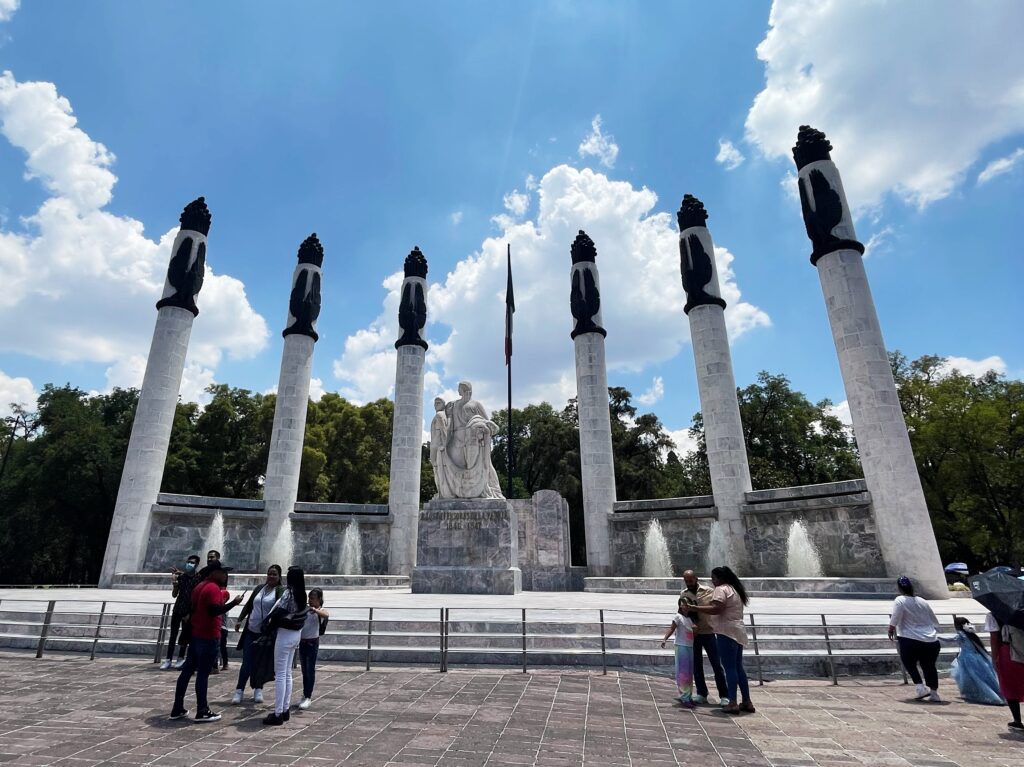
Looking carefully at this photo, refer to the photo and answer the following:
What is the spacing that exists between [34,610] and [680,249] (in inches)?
864

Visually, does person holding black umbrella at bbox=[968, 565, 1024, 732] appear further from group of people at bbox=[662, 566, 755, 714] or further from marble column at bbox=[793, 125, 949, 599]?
marble column at bbox=[793, 125, 949, 599]

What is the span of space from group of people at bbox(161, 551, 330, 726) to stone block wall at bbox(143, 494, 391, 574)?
51.0ft

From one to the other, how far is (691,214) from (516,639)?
19.2 meters

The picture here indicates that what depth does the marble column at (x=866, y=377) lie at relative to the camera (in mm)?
13570

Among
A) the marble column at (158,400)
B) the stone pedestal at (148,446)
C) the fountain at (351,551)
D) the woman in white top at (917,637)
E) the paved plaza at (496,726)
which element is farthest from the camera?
the fountain at (351,551)

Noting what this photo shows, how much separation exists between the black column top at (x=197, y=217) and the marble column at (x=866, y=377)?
22.8 metres

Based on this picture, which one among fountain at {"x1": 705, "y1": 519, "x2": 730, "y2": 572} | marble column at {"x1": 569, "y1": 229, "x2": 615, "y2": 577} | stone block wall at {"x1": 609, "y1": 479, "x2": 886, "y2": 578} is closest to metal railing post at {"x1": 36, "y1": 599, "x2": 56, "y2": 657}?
marble column at {"x1": 569, "y1": 229, "x2": 615, "y2": 577}

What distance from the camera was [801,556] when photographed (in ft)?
52.1

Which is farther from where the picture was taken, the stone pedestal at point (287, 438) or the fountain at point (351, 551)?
the fountain at point (351, 551)

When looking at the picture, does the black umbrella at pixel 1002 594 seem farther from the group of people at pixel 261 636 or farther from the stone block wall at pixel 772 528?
the stone block wall at pixel 772 528

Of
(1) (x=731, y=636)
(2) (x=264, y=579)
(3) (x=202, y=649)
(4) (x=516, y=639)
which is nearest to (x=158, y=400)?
(2) (x=264, y=579)

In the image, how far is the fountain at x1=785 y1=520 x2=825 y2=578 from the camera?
15.6 metres

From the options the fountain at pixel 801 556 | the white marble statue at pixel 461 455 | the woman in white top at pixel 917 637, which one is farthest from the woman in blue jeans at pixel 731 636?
the fountain at pixel 801 556

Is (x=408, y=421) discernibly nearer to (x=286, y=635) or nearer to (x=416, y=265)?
(x=416, y=265)
